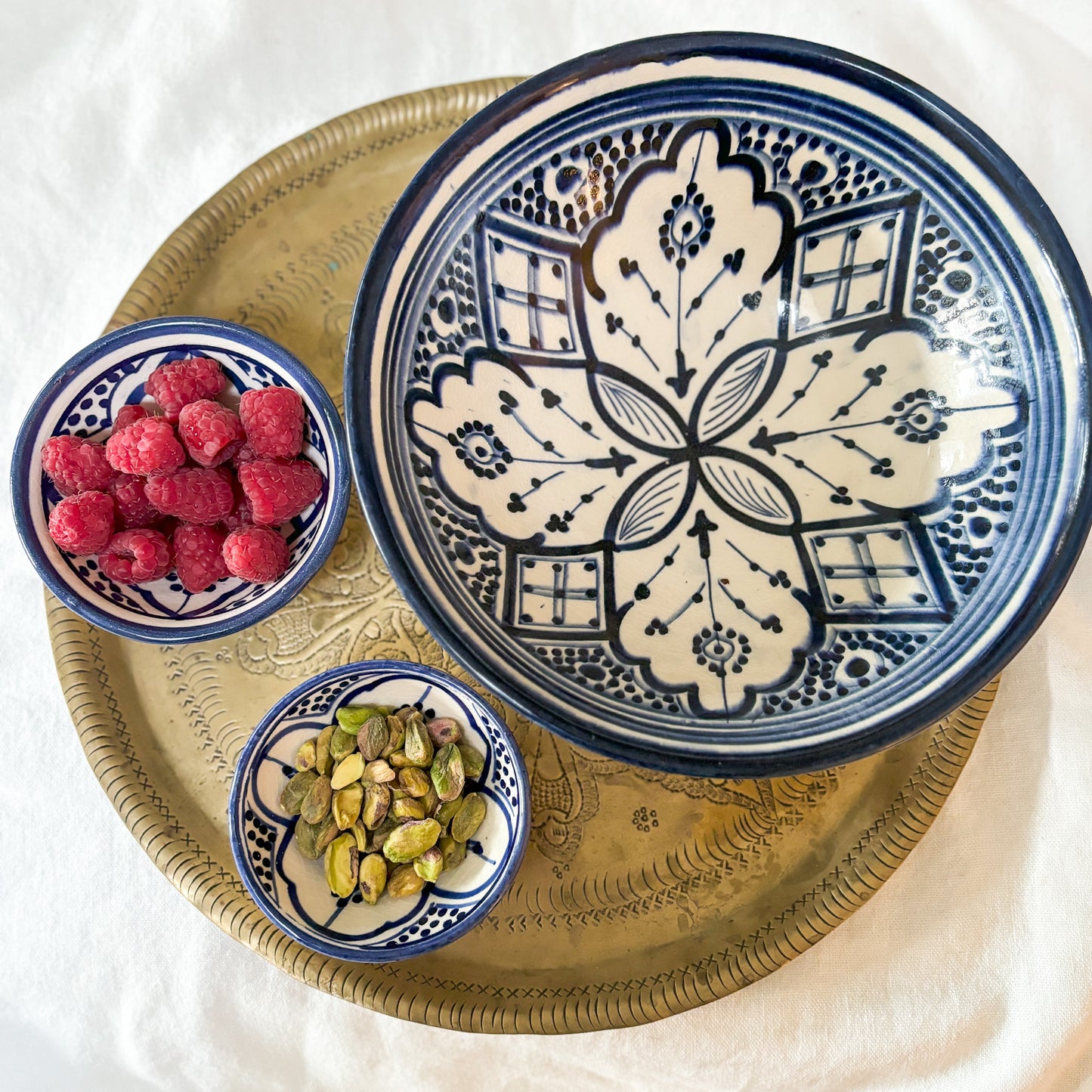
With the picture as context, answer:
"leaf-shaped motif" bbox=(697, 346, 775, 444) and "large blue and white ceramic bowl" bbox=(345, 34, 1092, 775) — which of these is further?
"leaf-shaped motif" bbox=(697, 346, 775, 444)

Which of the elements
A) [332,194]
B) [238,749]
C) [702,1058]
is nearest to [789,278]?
[332,194]

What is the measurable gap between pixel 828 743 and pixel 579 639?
239mm

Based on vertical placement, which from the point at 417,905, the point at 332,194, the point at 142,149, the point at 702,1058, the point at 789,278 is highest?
the point at 142,149

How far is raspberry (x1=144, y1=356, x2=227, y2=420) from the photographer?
2.96 ft

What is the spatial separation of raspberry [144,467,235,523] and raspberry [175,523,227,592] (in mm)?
14

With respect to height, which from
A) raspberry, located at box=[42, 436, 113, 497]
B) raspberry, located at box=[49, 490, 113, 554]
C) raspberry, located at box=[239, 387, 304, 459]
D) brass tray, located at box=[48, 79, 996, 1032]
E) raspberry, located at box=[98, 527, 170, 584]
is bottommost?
brass tray, located at box=[48, 79, 996, 1032]

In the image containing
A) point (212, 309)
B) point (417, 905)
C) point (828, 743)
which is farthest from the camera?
point (212, 309)

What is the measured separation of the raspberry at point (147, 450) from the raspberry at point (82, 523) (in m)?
0.04

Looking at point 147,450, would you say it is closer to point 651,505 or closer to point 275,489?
point 275,489

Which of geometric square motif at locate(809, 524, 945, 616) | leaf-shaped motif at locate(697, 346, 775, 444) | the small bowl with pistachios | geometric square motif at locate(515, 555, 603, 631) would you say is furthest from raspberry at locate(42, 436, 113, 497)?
geometric square motif at locate(809, 524, 945, 616)

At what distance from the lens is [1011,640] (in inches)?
29.8

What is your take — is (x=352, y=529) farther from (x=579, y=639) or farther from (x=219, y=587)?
(x=579, y=639)

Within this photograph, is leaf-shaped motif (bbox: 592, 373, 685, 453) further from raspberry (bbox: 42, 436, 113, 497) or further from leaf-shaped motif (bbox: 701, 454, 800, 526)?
raspberry (bbox: 42, 436, 113, 497)

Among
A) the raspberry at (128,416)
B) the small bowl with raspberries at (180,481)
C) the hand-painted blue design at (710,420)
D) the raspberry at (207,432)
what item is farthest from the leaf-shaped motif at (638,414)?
the raspberry at (128,416)
